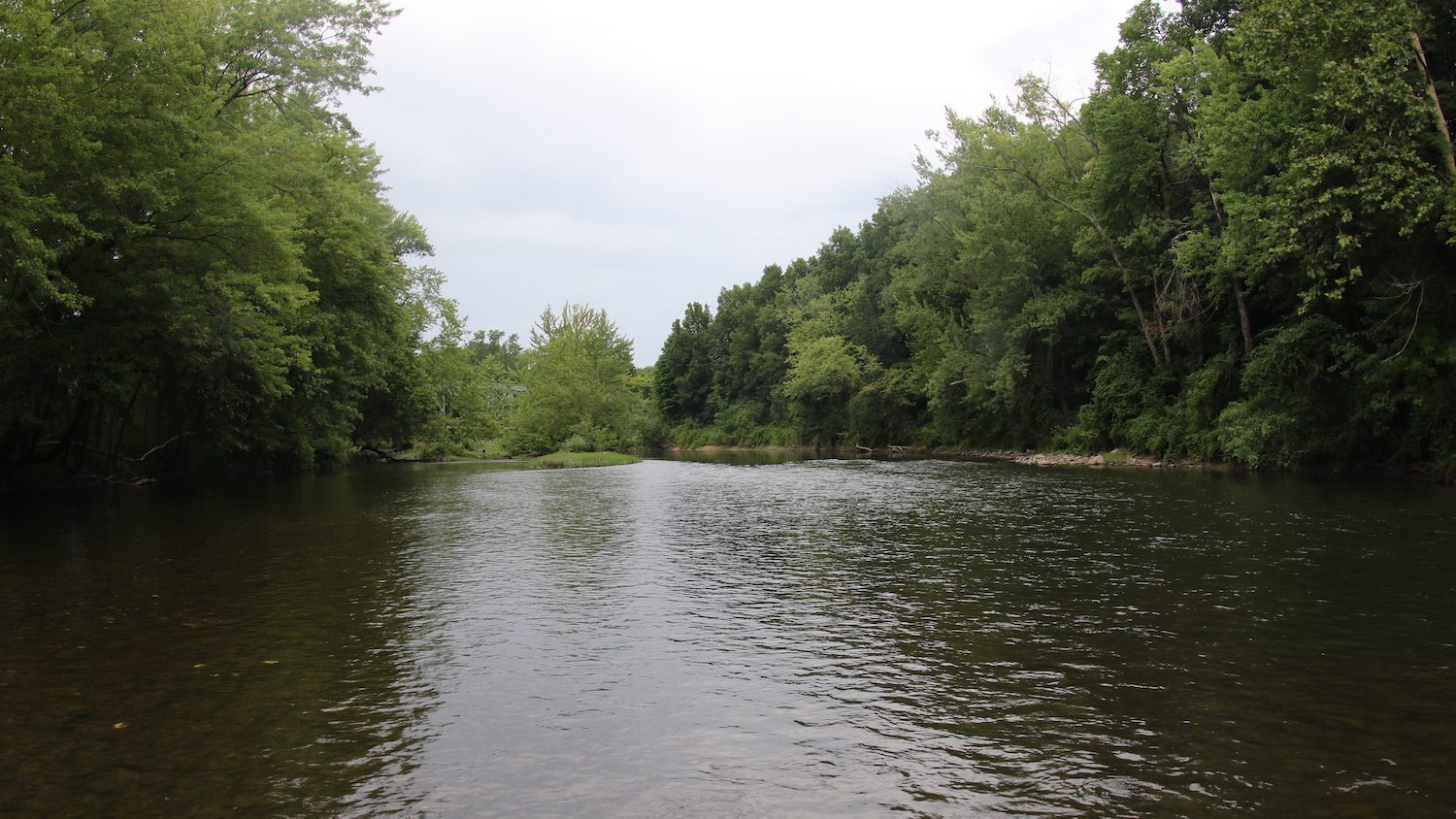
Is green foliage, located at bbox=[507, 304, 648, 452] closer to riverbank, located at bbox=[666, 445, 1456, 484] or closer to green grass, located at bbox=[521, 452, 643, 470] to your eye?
green grass, located at bbox=[521, 452, 643, 470]

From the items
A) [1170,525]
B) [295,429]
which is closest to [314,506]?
[295,429]

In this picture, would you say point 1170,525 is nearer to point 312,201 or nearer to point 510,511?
point 510,511

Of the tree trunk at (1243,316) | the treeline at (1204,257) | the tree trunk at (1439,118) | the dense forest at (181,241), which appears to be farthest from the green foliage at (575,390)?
the tree trunk at (1439,118)

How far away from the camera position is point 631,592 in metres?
12.3

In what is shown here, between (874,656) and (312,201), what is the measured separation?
32388 millimetres

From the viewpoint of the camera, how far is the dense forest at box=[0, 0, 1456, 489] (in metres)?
22.0

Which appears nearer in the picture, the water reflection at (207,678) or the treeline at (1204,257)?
the water reflection at (207,678)

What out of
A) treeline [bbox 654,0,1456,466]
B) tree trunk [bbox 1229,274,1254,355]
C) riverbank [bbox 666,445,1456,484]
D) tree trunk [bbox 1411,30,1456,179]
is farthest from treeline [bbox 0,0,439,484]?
tree trunk [bbox 1229,274,1254,355]

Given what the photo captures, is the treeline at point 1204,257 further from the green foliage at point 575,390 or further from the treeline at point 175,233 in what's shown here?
the treeline at point 175,233

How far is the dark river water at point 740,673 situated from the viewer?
5.66m

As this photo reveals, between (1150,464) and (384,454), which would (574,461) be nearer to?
(384,454)

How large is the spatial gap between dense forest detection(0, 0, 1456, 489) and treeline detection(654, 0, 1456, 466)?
155 mm

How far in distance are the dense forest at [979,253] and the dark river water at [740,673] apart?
975 centimetres

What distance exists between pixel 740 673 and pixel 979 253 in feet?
157
